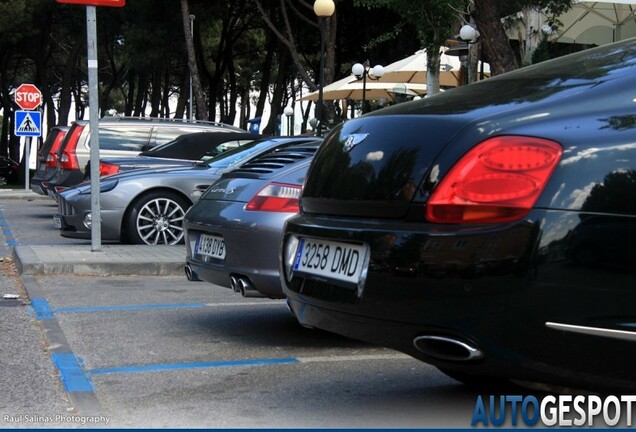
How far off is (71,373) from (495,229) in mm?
2877

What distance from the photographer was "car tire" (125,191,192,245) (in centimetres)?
1166

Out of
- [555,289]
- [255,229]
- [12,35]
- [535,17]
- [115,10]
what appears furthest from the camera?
[115,10]

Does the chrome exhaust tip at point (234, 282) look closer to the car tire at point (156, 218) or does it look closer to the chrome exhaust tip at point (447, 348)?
the chrome exhaust tip at point (447, 348)

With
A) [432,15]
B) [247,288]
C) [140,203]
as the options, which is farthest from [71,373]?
[432,15]

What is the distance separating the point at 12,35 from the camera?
126ft

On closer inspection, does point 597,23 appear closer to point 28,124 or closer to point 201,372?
point 28,124

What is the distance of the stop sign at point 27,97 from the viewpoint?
25922 mm

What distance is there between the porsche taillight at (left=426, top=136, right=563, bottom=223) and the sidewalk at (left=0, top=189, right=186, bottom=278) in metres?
6.46

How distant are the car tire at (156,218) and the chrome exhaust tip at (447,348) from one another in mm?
8159

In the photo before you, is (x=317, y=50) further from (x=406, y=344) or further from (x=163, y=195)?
(x=406, y=344)

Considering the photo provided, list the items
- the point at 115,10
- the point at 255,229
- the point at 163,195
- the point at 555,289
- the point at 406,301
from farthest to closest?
the point at 115,10, the point at 163,195, the point at 255,229, the point at 406,301, the point at 555,289

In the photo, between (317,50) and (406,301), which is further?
(317,50)

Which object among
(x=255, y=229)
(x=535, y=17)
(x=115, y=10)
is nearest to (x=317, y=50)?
(x=115, y=10)

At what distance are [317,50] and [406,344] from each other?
131ft
